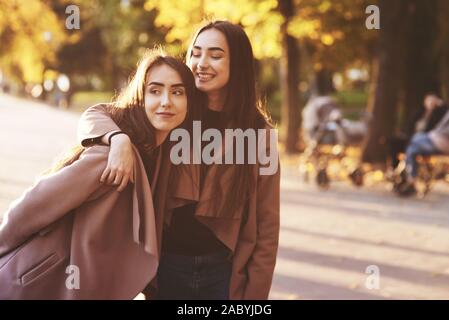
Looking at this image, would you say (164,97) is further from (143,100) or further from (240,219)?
(240,219)

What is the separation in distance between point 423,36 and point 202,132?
18155 millimetres

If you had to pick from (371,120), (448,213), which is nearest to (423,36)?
(371,120)

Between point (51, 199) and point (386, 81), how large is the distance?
38.6 ft

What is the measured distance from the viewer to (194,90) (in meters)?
2.74

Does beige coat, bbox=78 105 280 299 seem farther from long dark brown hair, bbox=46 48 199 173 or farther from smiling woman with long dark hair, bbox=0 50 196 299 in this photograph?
smiling woman with long dark hair, bbox=0 50 196 299

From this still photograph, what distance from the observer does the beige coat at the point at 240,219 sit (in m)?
2.69

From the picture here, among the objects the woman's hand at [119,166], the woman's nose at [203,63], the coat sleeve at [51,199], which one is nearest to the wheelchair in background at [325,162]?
the woman's nose at [203,63]

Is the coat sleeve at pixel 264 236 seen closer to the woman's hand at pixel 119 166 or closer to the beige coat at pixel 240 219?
the beige coat at pixel 240 219

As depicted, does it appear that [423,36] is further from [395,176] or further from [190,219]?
[190,219]

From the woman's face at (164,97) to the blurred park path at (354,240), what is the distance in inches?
132

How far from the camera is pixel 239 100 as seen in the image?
111 inches

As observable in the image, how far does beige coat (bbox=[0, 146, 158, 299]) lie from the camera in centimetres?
231

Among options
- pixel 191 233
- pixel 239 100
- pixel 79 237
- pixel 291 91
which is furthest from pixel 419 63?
pixel 79 237

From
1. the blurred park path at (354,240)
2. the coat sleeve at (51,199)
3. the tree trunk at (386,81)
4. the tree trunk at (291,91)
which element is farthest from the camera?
the tree trunk at (291,91)
